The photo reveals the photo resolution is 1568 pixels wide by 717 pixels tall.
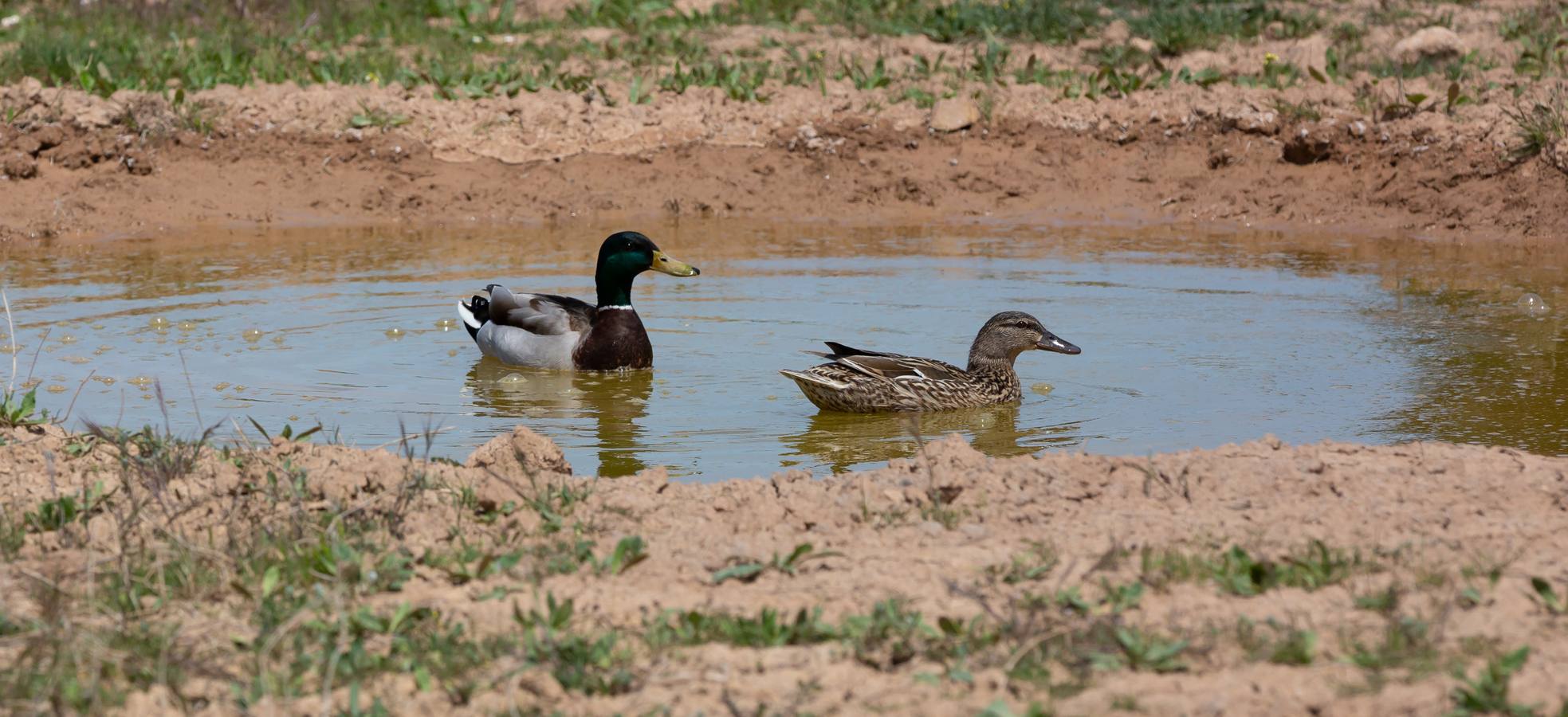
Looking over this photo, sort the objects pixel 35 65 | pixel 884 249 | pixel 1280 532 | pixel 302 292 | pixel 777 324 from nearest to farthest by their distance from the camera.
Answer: pixel 1280 532 < pixel 777 324 < pixel 302 292 < pixel 884 249 < pixel 35 65

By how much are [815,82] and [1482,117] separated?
5.96 m

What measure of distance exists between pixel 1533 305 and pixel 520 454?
7430 mm

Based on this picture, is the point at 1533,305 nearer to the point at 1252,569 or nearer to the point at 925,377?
the point at 925,377

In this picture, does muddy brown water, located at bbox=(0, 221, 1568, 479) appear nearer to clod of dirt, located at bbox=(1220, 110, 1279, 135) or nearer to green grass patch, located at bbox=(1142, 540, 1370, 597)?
clod of dirt, located at bbox=(1220, 110, 1279, 135)

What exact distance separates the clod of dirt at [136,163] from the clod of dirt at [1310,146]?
1018cm

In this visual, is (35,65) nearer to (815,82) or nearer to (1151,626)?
(815,82)

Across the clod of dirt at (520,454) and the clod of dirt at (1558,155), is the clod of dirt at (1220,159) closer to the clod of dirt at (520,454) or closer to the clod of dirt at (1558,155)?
the clod of dirt at (1558,155)

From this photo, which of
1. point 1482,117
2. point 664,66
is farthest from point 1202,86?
point 664,66

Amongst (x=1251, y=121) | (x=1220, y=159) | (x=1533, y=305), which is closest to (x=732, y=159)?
(x=1220, y=159)

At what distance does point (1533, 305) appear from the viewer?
11258mm

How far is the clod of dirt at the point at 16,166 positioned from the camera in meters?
15.0

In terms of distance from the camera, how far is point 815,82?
54.2 ft

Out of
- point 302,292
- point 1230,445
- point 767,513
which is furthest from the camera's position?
point 302,292

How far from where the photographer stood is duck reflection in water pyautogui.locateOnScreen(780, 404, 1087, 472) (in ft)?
27.2
